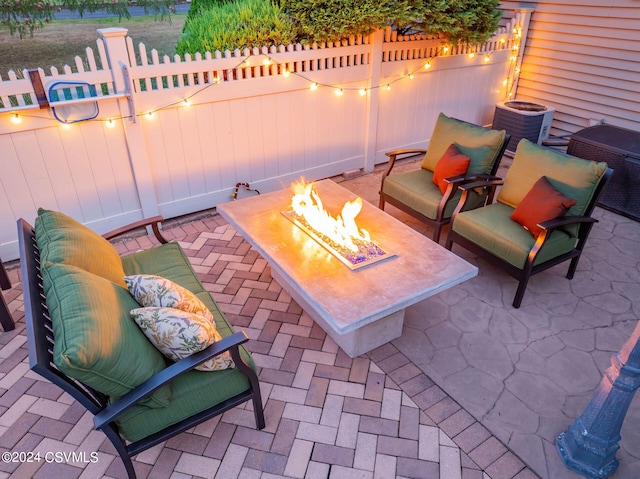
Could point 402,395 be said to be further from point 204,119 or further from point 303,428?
point 204,119

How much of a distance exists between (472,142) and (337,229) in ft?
5.78

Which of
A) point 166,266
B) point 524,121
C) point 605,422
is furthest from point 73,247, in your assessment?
point 524,121

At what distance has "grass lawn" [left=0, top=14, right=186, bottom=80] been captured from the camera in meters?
7.49

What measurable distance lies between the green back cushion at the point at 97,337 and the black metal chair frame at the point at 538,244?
270 centimetres

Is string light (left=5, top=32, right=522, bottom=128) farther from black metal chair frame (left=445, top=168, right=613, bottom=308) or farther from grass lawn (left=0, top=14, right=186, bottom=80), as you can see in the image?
grass lawn (left=0, top=14, right=186, bottom=80)

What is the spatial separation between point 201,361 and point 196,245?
255 cm

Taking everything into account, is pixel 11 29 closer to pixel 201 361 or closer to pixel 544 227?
pixel 201 361

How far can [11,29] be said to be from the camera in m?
7.65

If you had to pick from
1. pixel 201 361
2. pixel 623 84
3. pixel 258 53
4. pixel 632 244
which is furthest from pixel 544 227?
pixel 623 84

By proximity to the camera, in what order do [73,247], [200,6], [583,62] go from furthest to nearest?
1. [200,6]
2. [583,62]
3. [73,247]

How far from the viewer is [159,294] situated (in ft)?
7.63

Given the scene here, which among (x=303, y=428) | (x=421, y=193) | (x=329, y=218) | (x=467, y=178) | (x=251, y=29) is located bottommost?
(x=303, y=428)

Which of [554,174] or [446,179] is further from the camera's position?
[446,179]

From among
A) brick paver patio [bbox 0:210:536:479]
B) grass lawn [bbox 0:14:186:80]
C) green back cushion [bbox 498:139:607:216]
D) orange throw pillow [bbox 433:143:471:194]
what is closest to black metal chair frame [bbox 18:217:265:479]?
brick paver patio [bbox 0:210:536:479]
